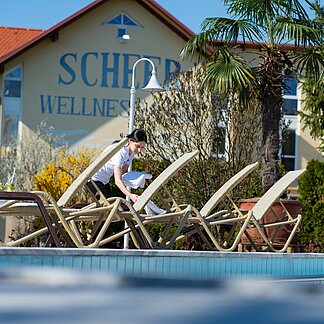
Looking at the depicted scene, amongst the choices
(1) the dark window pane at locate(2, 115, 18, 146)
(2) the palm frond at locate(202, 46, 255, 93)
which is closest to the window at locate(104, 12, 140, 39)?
(1) the dark window pane at locate(2, 115, 18, 146)

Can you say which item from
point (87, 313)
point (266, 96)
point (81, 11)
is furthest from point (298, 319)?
point (81, 11)

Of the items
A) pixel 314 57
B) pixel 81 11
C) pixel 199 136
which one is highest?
pixel 81 11

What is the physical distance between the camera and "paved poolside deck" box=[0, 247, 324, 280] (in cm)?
711

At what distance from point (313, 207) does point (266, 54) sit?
3.25 meters

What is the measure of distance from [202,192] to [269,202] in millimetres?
7133

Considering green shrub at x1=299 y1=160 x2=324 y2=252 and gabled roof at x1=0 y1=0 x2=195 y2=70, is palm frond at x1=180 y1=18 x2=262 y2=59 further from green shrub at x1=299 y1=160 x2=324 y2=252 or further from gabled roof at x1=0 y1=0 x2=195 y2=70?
gabled roof at x1=0 y1=0 x2=195 y2=70

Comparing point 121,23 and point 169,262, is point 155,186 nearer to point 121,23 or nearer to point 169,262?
point 169,262

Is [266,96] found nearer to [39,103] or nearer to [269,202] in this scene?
[269,202]

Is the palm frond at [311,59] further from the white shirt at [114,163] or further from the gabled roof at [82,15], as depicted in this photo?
the gabled roof at [82,15]

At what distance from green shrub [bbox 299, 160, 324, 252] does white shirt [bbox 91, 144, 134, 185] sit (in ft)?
24.3

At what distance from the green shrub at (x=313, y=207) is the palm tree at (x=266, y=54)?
6.52 feet

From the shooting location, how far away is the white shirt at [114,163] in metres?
9.46

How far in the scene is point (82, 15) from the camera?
98.5 feet

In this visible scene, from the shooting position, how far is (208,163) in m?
17.4
